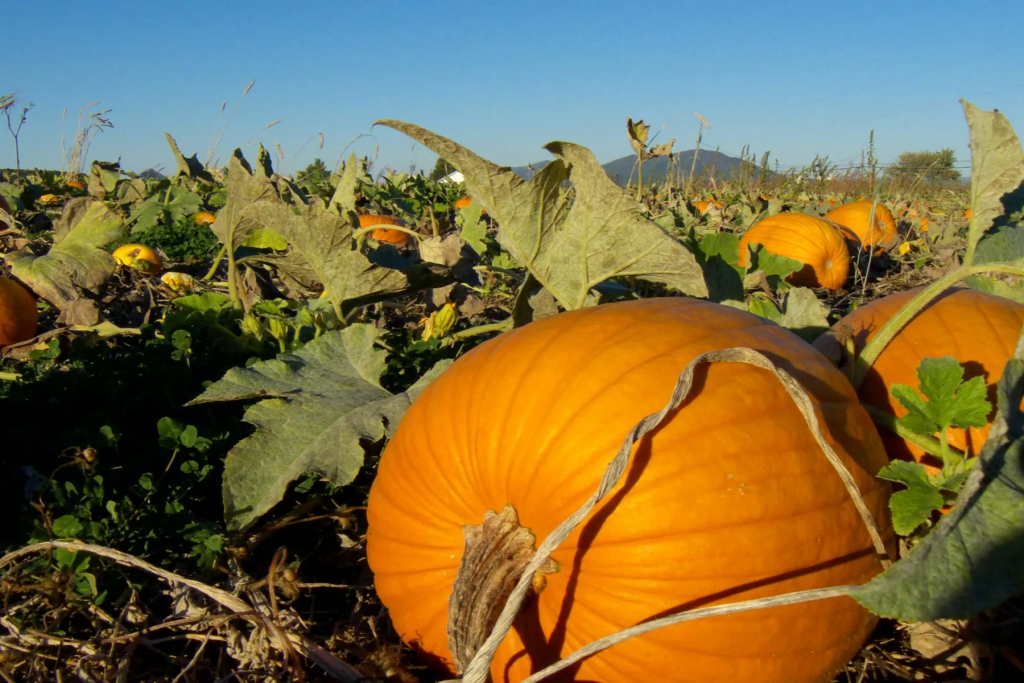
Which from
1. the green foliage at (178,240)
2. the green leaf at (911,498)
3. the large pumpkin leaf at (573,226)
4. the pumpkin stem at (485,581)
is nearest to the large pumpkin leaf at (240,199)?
the large pumpkin leaf at (573,226)

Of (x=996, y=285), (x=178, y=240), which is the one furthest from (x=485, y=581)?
(x=178, y=240)

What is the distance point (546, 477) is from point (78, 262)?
283 cm

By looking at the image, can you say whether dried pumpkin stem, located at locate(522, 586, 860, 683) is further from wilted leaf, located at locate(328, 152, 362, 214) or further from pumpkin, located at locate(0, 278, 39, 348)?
pumpkin, located at locate(0, 278, 39, 348)

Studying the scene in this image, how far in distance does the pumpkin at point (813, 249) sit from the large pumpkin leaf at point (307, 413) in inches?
146

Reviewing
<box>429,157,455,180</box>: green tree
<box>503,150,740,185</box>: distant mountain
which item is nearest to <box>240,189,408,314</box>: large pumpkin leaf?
<box>503,150,740,185</box>: distant mountain

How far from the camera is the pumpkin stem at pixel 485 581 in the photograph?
134 cm

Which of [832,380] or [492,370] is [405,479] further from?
[832,380]

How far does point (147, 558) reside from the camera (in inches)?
71.4

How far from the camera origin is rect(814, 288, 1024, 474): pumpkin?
5.62ft

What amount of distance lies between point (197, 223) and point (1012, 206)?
17.4 feet

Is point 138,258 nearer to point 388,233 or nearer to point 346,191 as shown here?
point 388,233

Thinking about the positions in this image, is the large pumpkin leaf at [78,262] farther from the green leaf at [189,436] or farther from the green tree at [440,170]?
the green tree at [440,170]

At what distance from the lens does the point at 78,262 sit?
3.33 metres

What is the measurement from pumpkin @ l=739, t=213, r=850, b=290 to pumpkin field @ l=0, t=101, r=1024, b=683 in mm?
2887
